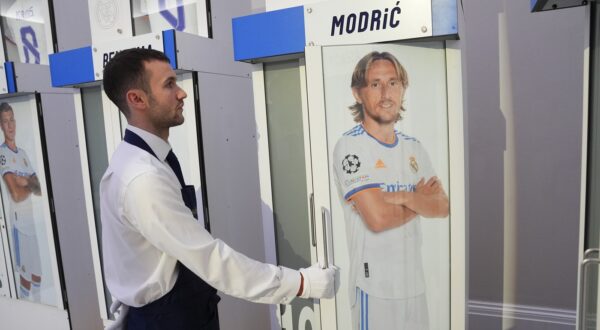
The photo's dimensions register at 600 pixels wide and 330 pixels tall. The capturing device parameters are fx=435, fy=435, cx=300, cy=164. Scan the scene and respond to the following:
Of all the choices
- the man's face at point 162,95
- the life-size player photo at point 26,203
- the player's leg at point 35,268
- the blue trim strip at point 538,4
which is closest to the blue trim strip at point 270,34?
the man's face at point 162,95


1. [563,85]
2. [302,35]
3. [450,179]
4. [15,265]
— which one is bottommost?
[15,265]

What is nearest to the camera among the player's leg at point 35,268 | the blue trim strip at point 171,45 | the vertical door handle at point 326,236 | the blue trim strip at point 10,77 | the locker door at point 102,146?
the vertical door handle at point 326,236

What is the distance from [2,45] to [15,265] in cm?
150

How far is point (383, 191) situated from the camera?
1704 millimetres

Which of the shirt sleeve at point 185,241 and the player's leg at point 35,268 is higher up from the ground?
the shirt sleeve at point 185,241

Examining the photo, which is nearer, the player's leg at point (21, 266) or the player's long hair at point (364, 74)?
the player's long hair at point (364, 74)

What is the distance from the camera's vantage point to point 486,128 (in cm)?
260

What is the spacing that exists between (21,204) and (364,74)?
99.4 inches

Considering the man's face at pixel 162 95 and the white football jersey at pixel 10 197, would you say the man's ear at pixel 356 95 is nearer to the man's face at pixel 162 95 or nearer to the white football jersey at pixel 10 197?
the man's face at pixel 162 95

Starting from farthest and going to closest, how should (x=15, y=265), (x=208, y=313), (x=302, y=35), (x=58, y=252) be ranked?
(x=15, y=265) < (x=58, y=252) < (x=302, y=35) < (x=208, y=313)

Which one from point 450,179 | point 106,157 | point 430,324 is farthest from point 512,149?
point 106,157

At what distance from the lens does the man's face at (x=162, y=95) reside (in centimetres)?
149

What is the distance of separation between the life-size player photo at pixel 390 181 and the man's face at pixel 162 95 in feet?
1.83

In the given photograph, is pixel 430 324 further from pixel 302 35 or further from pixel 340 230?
pixel 302 35
